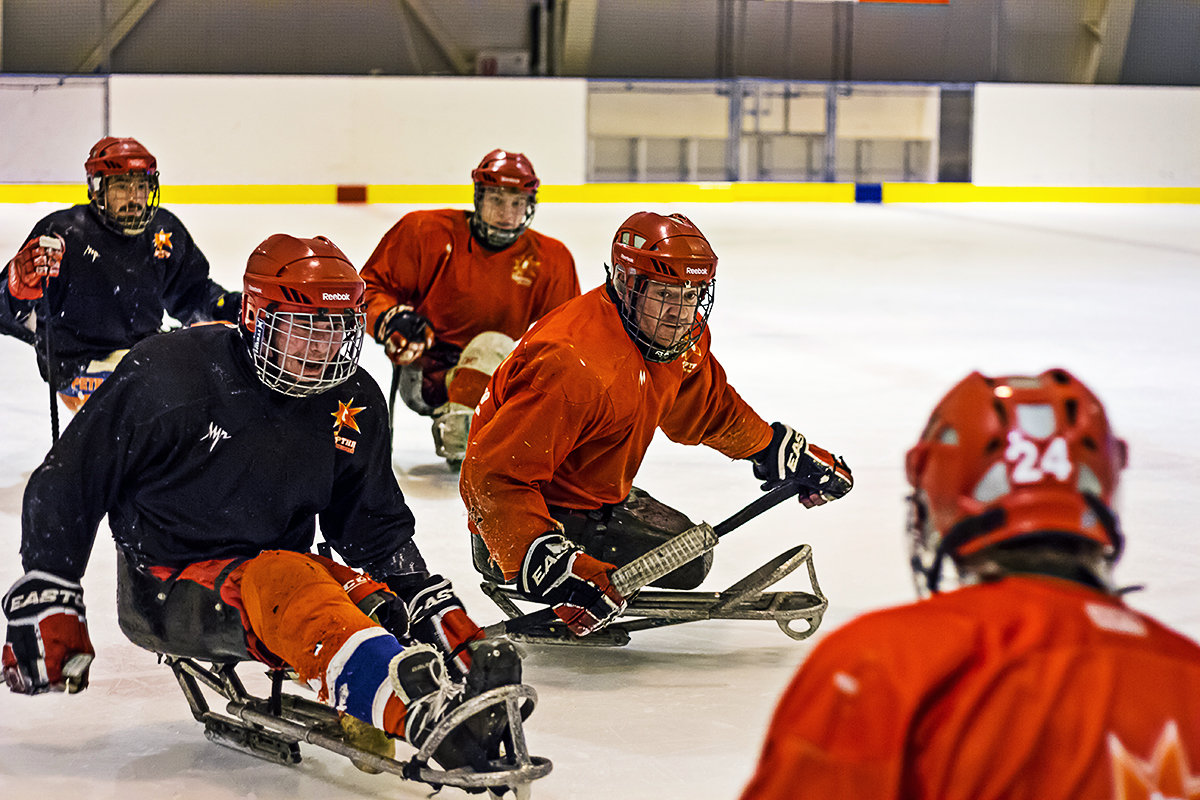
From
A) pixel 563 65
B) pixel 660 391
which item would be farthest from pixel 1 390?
pixel 563 65

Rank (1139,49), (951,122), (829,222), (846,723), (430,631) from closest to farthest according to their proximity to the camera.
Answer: (846,723)
(430,631)
(829,222)
(951,122)
(1139,49)

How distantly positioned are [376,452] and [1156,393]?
487 centimetres

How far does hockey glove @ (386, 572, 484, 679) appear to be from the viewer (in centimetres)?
272

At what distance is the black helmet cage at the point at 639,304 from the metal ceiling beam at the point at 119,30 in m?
14.8

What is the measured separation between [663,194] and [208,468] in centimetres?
1341

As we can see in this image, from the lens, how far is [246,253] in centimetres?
1084

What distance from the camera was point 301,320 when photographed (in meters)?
2.79

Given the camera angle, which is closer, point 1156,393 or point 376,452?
point 376,452

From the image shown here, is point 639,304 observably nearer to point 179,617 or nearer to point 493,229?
point 179,617

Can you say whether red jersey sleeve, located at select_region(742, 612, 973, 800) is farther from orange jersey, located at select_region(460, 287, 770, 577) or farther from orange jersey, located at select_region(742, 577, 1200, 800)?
orange jersey, located at select_region(460, 287, 770, 577)

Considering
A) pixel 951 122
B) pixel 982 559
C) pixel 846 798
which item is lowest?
pixel 846 798

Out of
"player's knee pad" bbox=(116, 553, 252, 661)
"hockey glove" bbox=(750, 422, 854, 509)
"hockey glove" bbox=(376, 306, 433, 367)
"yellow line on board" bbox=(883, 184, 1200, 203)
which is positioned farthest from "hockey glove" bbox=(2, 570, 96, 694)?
"yellow line on board" bbox=(883, 184, 1200, 203)

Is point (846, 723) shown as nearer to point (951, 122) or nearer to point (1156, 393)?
point (1156, 393)

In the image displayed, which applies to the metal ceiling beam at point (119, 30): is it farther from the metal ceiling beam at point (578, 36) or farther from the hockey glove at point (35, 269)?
the hockey glove at point (35, 269)
